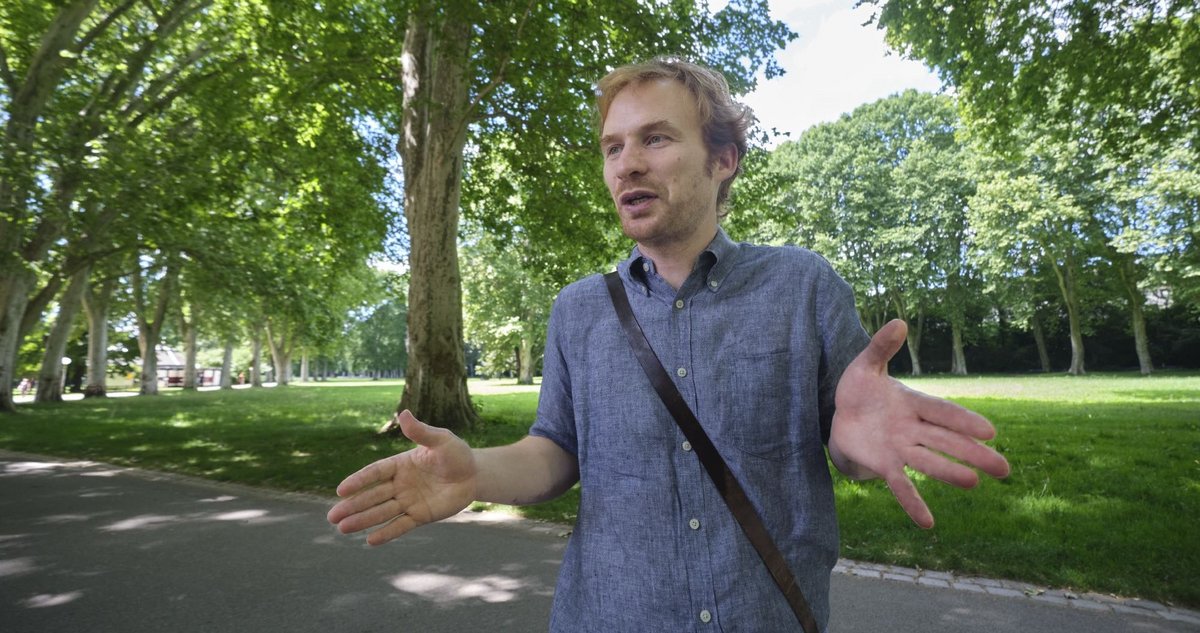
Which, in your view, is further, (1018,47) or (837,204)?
(837,204)

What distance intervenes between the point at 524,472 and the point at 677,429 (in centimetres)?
48

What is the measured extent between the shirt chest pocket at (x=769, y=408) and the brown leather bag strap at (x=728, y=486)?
0.17 ft

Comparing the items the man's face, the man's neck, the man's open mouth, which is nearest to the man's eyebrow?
the man's face

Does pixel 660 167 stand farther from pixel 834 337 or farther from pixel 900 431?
pixel 900 431

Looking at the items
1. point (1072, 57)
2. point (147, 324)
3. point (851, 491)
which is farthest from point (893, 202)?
point (147, 324)

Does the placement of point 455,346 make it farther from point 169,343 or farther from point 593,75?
point 169,343

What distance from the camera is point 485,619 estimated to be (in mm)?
3994

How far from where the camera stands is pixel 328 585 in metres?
4.55

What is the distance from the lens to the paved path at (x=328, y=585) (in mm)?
3898

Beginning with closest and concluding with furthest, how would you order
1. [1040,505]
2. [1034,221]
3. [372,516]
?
[372,516], [1040,505], [1034,221]

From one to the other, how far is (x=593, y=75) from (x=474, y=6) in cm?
252

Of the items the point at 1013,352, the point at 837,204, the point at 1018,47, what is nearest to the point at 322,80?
the point at 1018,47

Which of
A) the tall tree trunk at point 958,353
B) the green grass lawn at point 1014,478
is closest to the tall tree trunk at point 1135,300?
the tall tree trunk at point 958,353

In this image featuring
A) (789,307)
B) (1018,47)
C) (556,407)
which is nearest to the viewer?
(789,307)
